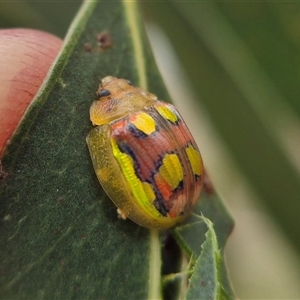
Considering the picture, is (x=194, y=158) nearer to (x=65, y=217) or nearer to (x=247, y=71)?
(x=65, y=217)

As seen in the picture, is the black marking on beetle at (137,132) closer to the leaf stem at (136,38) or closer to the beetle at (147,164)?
the beetle at (147,164)

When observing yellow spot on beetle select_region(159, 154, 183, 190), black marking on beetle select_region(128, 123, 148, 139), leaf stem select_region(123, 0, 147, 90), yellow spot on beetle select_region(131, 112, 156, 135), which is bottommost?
yellow spot on beetle select_region(159, 154, 183, 190)

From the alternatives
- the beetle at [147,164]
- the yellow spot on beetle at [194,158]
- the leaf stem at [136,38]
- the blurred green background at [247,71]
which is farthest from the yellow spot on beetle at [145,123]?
the blurred green background at [247,71]

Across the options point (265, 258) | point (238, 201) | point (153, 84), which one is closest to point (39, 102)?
point (153, 84)

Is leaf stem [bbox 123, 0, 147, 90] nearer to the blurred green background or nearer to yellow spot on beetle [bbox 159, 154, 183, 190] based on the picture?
yellow spot on beetle [bbox 159, 154, 183, 190]

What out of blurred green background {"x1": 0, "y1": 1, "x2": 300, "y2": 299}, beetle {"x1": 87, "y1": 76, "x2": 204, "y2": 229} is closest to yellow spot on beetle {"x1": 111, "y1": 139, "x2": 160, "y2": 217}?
beetle {"x1": 87, "y1": 76, "x2": 204, "y2": 229}

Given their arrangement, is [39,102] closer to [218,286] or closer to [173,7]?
[218,286]

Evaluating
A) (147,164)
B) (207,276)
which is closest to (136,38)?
(147,164)
